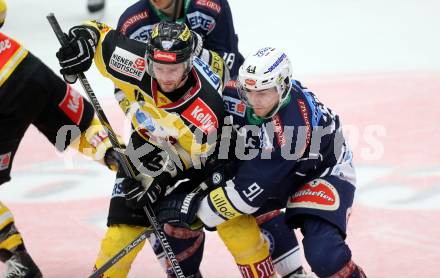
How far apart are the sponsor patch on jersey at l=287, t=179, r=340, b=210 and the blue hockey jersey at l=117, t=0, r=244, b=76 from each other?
2.70 feet

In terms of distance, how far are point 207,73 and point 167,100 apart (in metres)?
0.22

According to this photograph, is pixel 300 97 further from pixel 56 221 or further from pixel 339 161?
pixel 56 221

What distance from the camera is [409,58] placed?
21.7 ft

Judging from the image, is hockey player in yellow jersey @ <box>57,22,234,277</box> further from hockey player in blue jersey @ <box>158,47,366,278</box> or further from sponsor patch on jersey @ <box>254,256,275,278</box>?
sponsor patch on jersey @ <box>254,256,275,278</box>

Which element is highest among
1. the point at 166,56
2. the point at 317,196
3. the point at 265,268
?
the point at 166,56

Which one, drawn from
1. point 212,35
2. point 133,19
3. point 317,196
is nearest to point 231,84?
point 212,35

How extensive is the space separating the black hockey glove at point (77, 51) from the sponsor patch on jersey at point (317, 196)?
1.02m

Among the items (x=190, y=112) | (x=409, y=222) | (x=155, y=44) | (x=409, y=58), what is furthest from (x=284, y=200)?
(x=409, y=58)

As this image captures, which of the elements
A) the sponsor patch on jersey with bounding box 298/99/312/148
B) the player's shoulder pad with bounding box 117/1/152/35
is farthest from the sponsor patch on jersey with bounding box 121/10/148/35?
the sponsor patch on jersey with bounding box 298/99/312/148

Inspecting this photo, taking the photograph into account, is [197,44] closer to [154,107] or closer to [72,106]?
[154,107]

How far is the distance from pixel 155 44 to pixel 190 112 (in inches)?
12.1

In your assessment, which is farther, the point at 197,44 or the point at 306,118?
the point at 197,44

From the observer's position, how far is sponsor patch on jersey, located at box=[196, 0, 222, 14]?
4.14 m

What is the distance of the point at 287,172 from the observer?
3510 mm
